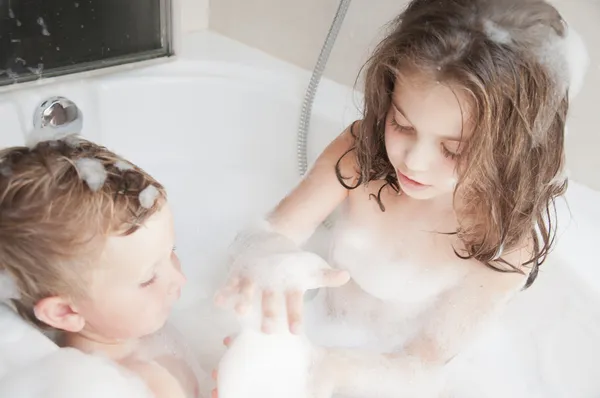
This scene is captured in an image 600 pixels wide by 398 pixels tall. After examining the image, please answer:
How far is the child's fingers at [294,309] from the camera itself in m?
0.83

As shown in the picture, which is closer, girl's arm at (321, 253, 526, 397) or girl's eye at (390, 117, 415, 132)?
girl's eye at (390, 117, 415, 132)

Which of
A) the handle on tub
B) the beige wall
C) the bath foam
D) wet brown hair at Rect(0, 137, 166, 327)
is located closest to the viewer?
wet brown hair at Rect(0, 137, 166, 327)

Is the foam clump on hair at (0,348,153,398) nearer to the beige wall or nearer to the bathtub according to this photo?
the bathtub

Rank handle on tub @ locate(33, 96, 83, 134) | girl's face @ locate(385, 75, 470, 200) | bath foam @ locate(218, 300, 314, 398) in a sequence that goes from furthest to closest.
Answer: handle on tub @ locate(33, 96, 83, 134) < bath foam @ locate(218, 300, 314, 398) < girl's face @ locate(385, 75, 470, 200)

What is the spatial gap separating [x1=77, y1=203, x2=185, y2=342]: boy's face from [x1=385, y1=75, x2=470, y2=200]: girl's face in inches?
12.3

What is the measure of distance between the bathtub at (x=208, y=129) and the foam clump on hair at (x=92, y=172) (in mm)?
472

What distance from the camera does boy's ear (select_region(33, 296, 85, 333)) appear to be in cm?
73

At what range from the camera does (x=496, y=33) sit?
31.0 inches

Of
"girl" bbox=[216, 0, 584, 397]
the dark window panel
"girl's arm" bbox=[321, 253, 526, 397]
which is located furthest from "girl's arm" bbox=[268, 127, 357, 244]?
the dark window panel

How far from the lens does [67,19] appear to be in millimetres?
1300

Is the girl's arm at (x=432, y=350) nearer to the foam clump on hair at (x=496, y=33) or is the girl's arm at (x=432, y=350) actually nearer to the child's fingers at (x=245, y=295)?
the child's fingers at (x=245, y=295)

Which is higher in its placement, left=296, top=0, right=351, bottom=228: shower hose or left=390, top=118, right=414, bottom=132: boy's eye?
left=390, top=118, right=414, bottom=132: boy's eye

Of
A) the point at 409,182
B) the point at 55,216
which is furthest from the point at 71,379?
the point at 409,182

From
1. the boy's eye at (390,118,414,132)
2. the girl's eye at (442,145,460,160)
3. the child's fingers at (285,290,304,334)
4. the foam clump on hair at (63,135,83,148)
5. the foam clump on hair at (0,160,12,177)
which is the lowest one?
the child's fingers at (285,290,304,334)
